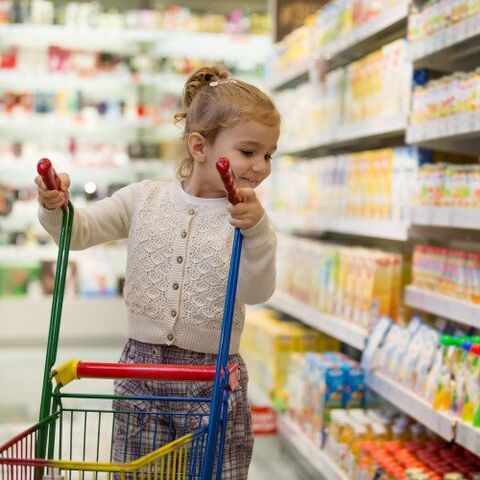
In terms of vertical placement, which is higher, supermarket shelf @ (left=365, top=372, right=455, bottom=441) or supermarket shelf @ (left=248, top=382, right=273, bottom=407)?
supermarket shelf @ (left=365, top=372, right=455, bottom=441)

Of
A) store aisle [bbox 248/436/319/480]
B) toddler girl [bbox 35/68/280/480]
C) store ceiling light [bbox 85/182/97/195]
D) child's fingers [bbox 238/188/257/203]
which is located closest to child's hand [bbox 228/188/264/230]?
child's fingers [bbox 238/188/257/203]

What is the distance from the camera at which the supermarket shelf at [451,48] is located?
288 cm

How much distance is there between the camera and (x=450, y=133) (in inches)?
117

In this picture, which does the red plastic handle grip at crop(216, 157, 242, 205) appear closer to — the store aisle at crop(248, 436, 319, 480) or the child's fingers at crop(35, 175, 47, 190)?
the child's fingers at crop(35, 175, 47, 190)

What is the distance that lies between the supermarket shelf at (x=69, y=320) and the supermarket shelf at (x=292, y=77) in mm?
Answer: 2551

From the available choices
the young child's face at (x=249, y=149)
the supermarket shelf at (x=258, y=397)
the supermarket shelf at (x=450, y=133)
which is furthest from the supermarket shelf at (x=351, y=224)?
the young child's face at (x=249, y=149)

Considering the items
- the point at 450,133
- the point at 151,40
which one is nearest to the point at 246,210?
the point at 450,133

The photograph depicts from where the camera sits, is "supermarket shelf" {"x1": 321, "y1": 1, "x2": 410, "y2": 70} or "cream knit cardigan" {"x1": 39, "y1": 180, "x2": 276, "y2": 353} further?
"supermarket shelf" {"x1": 321, "y1": 1, "x2": 410, "y2": 70}

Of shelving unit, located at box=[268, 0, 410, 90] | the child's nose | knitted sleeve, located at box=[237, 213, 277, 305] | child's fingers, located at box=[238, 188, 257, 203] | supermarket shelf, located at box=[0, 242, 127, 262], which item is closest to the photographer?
child's fingers, located at box=[238, 188, 257, 203]

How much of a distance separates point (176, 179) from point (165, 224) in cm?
16

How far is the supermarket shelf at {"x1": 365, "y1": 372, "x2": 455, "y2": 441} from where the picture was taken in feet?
9.09

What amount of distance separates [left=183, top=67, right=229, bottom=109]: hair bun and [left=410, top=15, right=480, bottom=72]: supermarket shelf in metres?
0.90

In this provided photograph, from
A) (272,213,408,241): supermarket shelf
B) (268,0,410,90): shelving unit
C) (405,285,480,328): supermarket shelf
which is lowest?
(405,285,480,328): supermarket shelf

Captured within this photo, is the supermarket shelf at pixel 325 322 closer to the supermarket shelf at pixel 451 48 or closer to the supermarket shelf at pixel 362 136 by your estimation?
the supermarket shelf at pixel 362 136
